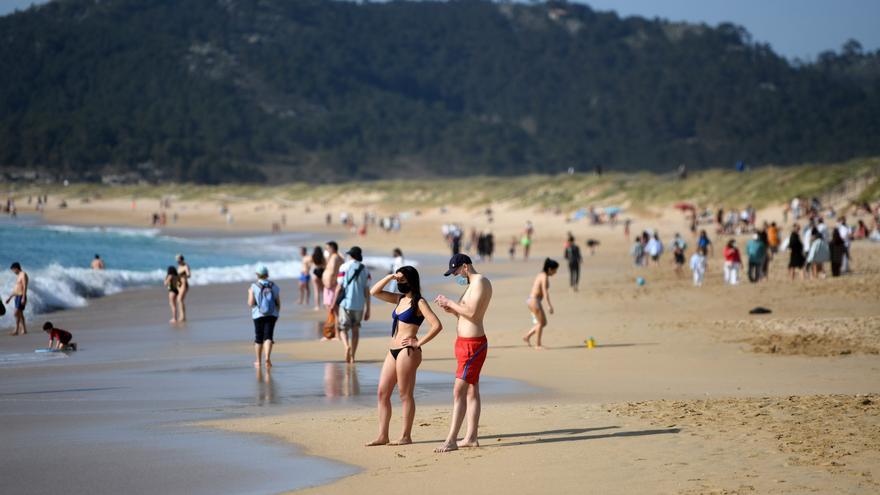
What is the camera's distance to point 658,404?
35.1ft

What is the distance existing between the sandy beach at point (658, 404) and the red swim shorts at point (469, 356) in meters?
0.58

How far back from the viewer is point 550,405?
11062mm

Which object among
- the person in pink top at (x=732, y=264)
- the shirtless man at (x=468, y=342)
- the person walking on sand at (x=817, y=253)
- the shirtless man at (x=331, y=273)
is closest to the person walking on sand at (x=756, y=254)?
the person in pink top at (x=732, y=264)

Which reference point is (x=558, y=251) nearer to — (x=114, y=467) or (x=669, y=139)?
(x=114, y=467)

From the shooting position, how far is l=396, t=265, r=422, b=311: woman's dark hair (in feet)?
28.5

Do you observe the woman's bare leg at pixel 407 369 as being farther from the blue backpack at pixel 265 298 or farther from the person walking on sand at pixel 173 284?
the person walking on sand at pixel 173 284

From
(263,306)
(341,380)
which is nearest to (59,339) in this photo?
Answer: (263,306)

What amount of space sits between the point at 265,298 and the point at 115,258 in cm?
3148

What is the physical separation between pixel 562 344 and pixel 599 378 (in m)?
3.42

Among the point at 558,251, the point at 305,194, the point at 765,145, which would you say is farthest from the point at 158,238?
the point at 765,145

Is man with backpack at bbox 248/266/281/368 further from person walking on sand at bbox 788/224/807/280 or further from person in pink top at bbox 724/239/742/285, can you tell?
person walking on sand at bbox 788/224/807/280

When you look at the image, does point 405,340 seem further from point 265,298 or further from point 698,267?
point 698,267

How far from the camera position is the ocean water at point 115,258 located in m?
26.1

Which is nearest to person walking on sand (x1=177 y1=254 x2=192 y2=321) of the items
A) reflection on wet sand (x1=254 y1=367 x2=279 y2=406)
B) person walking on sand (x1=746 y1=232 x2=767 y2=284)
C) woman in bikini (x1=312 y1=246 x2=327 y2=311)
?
woman in bikini (x1=312 y1=246 x2=327 y2=311)
